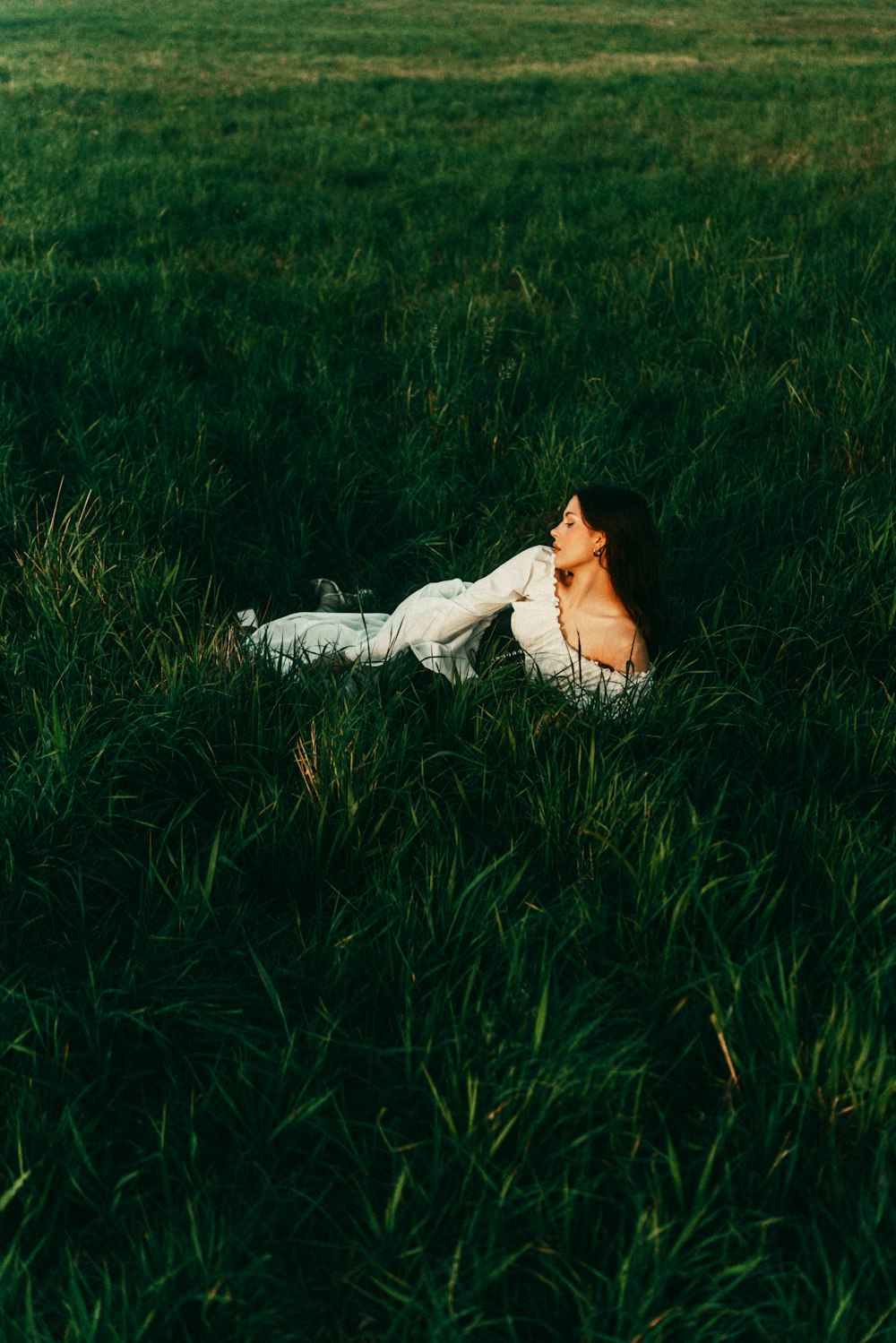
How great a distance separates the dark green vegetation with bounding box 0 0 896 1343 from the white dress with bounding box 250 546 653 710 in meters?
0.11

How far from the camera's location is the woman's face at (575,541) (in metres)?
2.24

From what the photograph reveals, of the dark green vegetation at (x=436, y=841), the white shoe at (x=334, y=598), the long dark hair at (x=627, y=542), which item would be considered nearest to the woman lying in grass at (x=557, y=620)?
the long dark hair at (x=627, y=542)

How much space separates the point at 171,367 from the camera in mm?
3963

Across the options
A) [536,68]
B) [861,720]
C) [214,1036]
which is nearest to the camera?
[214,1036]

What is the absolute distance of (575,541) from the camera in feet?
7.47

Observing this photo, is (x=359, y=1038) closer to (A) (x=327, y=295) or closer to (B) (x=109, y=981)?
(B) (x=109, y=981)

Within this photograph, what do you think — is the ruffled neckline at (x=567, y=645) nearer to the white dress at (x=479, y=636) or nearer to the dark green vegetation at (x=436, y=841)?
the white dress at (x=479, y=636)

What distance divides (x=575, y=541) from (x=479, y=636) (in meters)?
0.38

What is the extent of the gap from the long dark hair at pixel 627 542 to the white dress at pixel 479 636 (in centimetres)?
17

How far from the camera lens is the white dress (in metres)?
2.31

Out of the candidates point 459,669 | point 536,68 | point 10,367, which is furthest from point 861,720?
point 536,68

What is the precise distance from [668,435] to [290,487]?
55.1 inches

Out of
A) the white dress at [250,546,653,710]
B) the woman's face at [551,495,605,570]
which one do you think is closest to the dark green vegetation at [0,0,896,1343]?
the white dress at [250,546,653,710]

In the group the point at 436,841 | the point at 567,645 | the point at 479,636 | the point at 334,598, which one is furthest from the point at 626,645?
the point at 334,598
